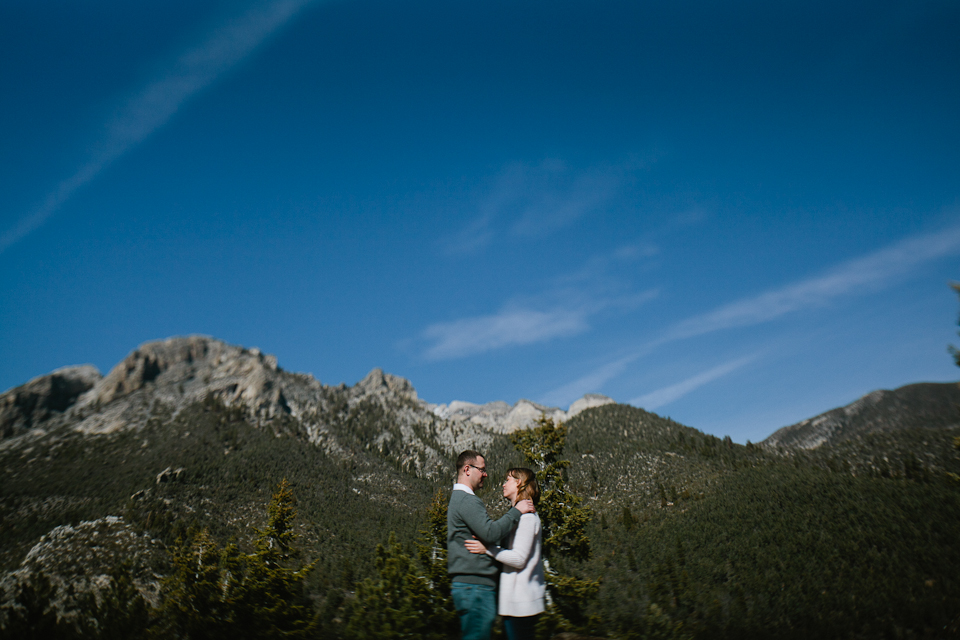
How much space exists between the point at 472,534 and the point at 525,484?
819mm

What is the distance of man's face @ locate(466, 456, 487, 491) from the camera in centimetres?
546

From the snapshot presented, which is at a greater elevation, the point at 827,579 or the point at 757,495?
the point at 757,495

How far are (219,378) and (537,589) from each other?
20364 centimetres

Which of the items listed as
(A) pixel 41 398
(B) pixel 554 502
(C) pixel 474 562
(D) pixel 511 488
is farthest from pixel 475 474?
(A) pixel 41 398

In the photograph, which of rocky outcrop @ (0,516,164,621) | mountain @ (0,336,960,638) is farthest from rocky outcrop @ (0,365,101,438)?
rocky outcrop @ (0,516,164,621)

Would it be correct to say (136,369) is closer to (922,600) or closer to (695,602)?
(695,602)

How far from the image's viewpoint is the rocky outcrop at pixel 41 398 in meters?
164

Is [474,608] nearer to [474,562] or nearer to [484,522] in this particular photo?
[474,562]

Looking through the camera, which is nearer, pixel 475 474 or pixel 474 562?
pixel 474 562

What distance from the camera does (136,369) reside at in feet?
596

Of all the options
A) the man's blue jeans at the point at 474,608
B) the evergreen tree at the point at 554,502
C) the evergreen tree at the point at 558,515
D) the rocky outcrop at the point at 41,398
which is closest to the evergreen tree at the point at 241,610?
the man's blue jeans at the point at 474,608

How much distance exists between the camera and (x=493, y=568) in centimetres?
508

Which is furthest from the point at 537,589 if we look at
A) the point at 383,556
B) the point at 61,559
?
the point at 61,559

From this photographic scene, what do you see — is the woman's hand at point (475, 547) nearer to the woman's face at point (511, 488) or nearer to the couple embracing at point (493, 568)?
the couple embracing at point (493, 568)
